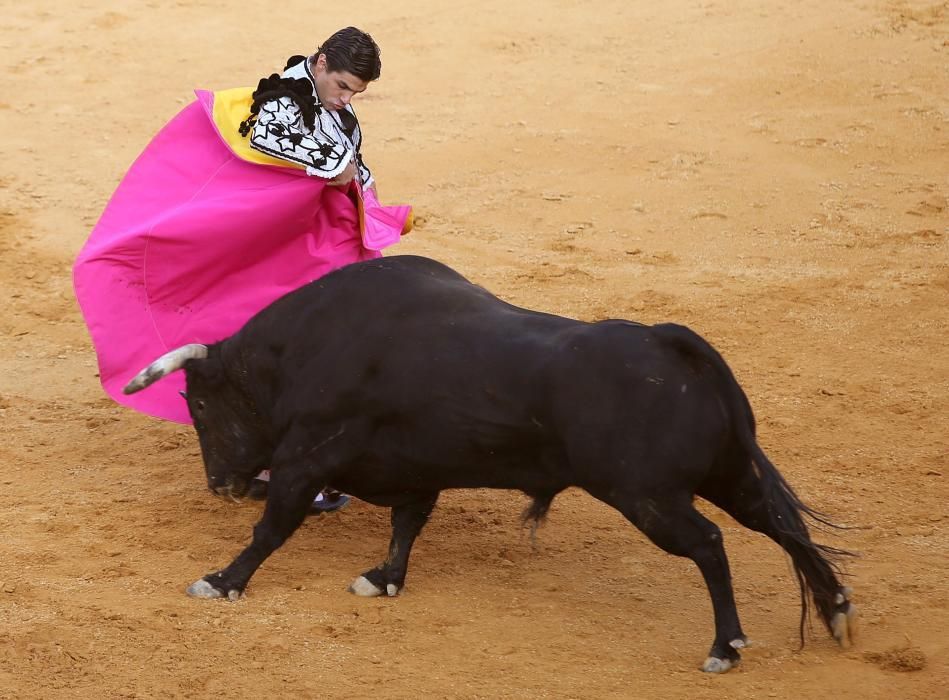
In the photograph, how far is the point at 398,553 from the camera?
16.2 ft

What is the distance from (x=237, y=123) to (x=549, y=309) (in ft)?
8.88

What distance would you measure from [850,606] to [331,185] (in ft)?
7.87

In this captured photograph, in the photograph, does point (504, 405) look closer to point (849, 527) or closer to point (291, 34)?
point (849, 527)

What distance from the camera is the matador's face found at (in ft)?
17.3

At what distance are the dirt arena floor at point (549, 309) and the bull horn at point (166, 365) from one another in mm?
634

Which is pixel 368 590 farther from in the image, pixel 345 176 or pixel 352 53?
pixel 352 53

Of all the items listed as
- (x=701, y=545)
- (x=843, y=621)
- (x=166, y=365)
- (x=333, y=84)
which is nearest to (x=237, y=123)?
(x=333, y=84)

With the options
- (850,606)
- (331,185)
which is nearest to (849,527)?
(850,606)

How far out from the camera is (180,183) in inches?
224

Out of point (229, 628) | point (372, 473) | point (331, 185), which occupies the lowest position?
point (229, 628)

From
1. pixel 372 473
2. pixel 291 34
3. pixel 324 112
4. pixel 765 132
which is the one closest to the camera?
pixel 372 473

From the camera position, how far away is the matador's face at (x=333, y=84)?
5.27m

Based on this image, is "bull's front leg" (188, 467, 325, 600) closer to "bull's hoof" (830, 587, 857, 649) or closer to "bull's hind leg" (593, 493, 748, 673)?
"bull's hind leg" (593, 493, 748, 673)

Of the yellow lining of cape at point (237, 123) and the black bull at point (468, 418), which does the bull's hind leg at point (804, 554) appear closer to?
the black bull at point (468, 418)
